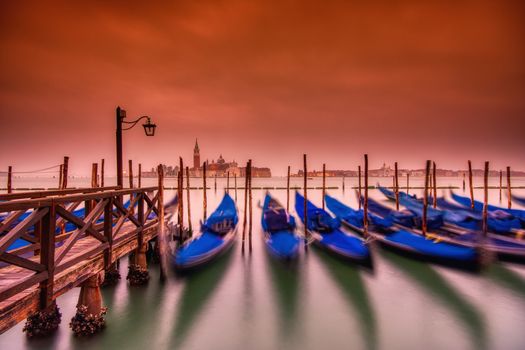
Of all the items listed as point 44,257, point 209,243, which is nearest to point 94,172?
point 209,243

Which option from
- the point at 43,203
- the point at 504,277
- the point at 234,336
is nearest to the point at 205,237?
the point at 234,336

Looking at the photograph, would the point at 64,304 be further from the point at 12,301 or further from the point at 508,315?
the point at 508,315

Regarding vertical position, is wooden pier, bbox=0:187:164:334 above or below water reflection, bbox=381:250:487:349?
above

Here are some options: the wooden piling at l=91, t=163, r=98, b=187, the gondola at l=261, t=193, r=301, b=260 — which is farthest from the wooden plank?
the wooden piling at l=91, t=163, r=98, b=187

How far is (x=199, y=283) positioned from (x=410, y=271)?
573 cm

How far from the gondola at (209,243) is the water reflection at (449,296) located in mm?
5059

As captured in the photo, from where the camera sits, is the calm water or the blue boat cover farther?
the blue boat cover

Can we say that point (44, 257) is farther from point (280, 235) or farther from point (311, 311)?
point (280, 235)

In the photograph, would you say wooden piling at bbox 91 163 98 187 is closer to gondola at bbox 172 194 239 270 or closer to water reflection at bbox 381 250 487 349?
gondola at bbox 172 194 239 270

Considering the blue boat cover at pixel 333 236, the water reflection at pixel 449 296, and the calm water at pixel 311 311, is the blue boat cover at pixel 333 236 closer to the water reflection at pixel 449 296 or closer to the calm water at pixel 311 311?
the calm water at pixel 311 311

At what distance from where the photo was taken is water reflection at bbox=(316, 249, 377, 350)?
17.6 feet

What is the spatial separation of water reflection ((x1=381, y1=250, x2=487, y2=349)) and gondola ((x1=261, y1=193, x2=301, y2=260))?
318 centimetres

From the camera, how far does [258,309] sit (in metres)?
6.38

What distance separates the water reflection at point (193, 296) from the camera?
5.43 m
